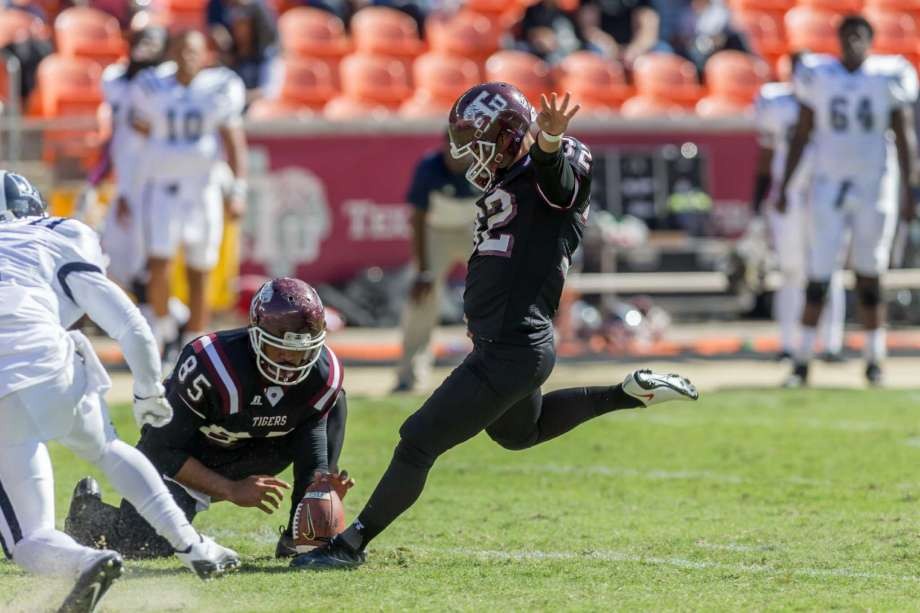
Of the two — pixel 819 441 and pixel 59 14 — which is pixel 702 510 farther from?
pixel 59 14

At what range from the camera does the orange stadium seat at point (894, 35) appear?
1706 cm

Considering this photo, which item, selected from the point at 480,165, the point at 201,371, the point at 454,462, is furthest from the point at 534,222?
the point at 454,462

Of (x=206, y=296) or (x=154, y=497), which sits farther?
(x=206, y=296)

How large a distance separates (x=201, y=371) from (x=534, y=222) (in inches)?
47.5

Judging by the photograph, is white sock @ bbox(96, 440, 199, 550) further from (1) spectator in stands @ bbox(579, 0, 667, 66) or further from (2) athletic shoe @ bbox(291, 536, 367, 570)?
(1) spectator in stands @ bbox(579, 0, 667, 66)

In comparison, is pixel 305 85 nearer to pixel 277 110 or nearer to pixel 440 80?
pixel 277 110

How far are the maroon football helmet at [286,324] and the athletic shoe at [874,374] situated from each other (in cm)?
625

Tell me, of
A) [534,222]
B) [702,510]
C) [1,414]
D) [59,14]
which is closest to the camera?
[1,414]

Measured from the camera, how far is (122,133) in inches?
440

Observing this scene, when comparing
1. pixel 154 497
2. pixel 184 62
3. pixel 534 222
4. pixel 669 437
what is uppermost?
pixel 184 62

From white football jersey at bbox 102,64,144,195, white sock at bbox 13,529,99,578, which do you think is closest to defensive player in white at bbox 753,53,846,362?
white football jersey at bbox 102,64,144,195

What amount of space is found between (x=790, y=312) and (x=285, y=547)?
6.84m

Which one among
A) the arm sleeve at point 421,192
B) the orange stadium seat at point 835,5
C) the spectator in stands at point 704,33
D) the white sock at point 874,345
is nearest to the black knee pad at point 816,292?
the white sock at point 874,345

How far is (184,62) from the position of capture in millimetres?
10719
